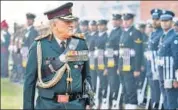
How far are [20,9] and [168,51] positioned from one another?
7.60m

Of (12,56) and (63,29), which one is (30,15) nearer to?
(12,56)

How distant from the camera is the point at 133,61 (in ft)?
39.4

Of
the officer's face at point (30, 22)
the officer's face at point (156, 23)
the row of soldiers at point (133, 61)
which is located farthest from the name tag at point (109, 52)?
the officer's face at point (30, 22)

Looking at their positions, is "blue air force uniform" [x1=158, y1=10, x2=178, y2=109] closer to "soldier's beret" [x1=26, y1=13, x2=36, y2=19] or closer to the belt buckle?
the belt buckle

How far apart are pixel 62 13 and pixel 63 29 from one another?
173mm

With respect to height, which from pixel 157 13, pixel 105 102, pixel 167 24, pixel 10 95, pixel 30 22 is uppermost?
pixel 157 13

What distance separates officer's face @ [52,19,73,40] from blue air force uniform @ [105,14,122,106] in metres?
6.20

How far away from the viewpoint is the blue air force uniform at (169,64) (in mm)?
8983

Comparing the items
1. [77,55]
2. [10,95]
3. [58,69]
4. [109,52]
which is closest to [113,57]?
[109,52]

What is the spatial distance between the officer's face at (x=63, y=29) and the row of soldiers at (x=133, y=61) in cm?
285

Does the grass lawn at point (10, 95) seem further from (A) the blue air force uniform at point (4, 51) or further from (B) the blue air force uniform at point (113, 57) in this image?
(B) the blue air force uniform at point (113, 57)

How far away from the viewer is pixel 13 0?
15.0m

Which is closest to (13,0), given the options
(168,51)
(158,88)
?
(158,88)

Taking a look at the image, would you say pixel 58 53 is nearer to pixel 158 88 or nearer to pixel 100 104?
pixel 158 88
